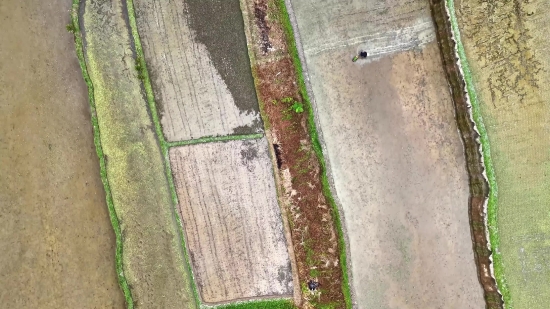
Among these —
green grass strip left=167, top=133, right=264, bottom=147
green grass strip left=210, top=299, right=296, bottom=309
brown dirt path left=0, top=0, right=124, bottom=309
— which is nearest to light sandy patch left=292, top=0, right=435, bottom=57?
green grass strip left=167, top=133, right=264, bottom=147

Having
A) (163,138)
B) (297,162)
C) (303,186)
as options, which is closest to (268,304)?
(303,186)

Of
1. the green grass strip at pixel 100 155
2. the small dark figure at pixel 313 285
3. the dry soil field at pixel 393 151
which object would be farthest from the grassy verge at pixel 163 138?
the dry soil field at pixel 393 151

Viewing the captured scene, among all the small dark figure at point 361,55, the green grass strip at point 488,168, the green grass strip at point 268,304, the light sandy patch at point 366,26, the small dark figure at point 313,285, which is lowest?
the green grass strip at point 268,304

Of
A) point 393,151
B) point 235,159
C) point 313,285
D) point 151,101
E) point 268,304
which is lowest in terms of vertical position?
point 268,304

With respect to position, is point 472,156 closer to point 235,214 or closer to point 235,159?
point 235,159

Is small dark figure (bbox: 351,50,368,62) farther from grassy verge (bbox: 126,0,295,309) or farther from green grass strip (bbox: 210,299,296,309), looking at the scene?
green grass strip (bbox: 210,299,296,309)

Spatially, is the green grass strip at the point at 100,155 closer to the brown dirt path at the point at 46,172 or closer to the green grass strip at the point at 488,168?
the brown dirt path at the point at 46,172

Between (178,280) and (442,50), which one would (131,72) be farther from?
(442,50)
